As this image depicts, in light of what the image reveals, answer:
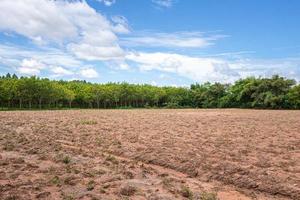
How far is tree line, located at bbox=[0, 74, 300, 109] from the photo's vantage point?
234 ft

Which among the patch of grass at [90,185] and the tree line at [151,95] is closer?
the patch of grass at [90,185]

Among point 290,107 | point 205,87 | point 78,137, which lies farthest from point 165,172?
point 205,87

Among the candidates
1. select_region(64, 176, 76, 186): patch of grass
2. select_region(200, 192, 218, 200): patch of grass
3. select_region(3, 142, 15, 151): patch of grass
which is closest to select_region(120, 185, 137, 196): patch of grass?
select_region(64, 176, 76, 186): patch of grass

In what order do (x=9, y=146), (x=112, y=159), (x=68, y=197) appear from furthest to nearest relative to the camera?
(x=9, y=146) → (x=112, y=159) → (x=68, y=197)

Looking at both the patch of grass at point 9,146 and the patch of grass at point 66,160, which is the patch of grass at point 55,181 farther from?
the patch of grass at point 9,146

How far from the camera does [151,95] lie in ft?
334

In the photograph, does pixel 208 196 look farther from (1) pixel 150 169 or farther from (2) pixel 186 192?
(1) pixel 150 169

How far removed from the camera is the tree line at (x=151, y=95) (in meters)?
71.4

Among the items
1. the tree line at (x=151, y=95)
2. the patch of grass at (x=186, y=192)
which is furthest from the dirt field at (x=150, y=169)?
the tree line at (x=151, y=95)

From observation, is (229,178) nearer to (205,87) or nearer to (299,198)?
(299,198)

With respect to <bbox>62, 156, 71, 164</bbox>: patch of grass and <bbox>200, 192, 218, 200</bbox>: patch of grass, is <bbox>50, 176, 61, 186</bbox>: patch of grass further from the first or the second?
<bbox>200, 192, 218, 200</bbox>: patch of grass

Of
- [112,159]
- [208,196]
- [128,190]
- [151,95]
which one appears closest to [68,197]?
[128,190]

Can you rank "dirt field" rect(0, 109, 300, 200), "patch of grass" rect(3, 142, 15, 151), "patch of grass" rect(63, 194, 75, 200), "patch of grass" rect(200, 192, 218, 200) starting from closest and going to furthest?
"patch of grass" rect(63, 194, 75, 200) < "patch of grass" rect(200, 192, 218, 200) < "dirt field" rect(0, 109, 300, 200) < "patch of grass" rect(3, 142, 15, 151)

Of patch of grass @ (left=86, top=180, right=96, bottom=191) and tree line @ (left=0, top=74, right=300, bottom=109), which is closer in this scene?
patch of grass @ (left=86, top=180, right=96, bottom=191)
